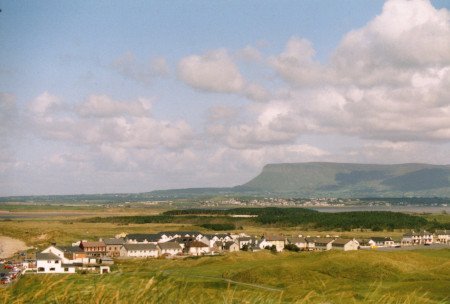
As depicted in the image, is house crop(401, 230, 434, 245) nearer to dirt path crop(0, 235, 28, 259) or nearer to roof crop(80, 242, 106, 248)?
roof crop(80, 242, 106, 248)

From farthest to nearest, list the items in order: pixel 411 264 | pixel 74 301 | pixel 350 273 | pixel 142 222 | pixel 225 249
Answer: pixel 142 222, pixel 225 249, pixel 411 264, pixel 350 273, pixel 74 301

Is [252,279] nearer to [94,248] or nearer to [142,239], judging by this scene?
[94,248]

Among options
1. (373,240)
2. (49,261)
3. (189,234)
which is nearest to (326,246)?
(373,240)

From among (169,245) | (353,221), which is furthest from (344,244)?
(353,221)

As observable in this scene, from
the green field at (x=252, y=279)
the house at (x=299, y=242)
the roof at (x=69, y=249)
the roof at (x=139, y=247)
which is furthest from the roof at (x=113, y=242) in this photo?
the house at (x=299, y=242)

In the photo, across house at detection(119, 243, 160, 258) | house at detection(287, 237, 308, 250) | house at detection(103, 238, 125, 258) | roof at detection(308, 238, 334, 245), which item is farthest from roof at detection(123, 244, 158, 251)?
roof at detection(308, 238, 334, 245)

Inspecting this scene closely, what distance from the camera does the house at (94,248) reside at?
293 feet

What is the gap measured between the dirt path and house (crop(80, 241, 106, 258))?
11.3m

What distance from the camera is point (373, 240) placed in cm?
11162

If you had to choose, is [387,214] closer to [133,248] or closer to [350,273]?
[133,248]

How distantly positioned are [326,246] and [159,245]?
33.9 meters

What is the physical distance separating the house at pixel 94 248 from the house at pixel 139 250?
3.42m

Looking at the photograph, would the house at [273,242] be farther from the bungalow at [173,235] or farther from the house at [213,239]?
the bungalow at [173,235]

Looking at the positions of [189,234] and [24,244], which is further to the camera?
[189,234]
